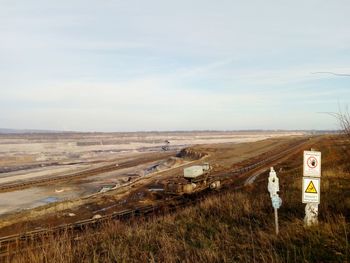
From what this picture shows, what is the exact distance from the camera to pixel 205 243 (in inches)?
323

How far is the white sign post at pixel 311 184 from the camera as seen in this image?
26.1 ft

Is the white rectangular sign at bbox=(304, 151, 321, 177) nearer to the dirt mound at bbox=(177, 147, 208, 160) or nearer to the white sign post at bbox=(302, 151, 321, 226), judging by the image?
the white sign post at bbox=(302, 151, 321, 226)

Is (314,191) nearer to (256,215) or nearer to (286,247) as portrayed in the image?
(286,247)

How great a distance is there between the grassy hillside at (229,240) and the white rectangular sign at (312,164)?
0.99 m

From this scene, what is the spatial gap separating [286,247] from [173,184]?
80.2ft

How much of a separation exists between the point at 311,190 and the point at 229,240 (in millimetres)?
1961

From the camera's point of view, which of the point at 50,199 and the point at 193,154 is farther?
the point at 193,154

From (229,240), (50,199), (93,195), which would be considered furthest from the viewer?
(50,199)

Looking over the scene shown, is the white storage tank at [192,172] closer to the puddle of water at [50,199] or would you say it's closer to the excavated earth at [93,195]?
the excavated earth at [93,195]

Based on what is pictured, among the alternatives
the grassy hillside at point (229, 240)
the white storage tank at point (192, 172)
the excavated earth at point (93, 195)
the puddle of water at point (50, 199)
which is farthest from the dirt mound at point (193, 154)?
the grassy hillside at point (229, 240)

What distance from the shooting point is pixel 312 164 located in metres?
8.02

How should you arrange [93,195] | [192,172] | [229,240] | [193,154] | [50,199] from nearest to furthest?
[229,240] < [192,172] < [93,195] < [50,199] < [193,154]

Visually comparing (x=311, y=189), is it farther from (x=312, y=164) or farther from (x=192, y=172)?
(x=192, y=172)

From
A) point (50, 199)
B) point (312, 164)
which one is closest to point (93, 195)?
point (50, 199)
